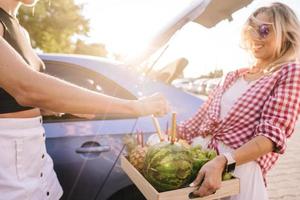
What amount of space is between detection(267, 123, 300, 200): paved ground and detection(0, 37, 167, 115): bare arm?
3.58 meters

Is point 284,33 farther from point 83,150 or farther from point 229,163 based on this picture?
point 83,150

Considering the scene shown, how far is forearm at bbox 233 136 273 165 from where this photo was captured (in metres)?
1.67

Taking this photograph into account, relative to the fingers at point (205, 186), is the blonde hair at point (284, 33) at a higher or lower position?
higher

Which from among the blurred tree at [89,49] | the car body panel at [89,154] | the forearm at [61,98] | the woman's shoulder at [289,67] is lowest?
the blurred tree at [89,49]

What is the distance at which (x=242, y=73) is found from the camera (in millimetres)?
2135

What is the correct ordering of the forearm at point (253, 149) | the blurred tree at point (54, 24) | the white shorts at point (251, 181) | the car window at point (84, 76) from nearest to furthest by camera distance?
the forearm at point (253, 149) → the white shorts at point (251, 181) → the car window at point (84, 76) → the blurred tree at point (54, 24)

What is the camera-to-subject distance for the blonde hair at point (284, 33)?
6.30 ft

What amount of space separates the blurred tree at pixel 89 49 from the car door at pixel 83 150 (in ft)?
92.9

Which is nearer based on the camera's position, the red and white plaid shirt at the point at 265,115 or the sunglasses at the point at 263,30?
the red and white plaid shirt at the point at 265,115

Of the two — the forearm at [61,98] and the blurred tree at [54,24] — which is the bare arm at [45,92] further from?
the blurred tree at [54,24]

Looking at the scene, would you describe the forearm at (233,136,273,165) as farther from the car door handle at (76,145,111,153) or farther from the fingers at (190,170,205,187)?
the car door handle at (76,145,111,153)

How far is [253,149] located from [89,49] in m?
32.5

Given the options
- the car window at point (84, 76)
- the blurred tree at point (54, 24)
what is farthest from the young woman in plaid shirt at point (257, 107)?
the blurred tree at point (54, 24)

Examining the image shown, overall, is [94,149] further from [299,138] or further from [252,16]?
[299,138]
